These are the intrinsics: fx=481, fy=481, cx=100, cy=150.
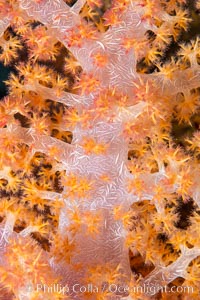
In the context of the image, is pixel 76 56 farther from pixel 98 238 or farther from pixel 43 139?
pixel 98 238

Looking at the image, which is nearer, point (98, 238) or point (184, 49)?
point (98, 238)

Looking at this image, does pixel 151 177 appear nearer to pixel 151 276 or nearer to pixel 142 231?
pixel 142 231

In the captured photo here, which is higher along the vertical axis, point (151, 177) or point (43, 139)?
point (43, 139)

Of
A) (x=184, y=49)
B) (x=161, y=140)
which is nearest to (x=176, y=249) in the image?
(x=161, y=140)

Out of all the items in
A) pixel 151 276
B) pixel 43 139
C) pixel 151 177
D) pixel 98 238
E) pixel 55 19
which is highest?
pixel 55 19

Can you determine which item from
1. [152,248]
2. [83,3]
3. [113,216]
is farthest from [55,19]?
[152,248]

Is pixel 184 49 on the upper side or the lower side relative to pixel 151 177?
upper
